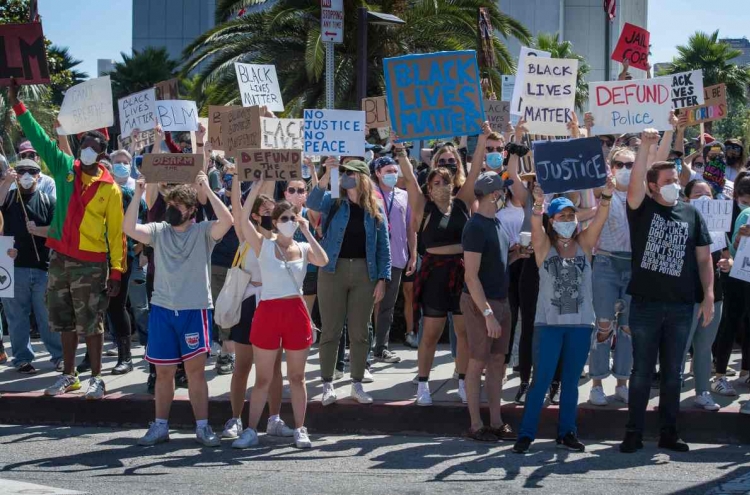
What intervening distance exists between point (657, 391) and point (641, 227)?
183 centimetres

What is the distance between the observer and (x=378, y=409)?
8352mm

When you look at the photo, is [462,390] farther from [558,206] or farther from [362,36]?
[362,36]

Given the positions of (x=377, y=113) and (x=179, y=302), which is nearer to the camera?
(x=179, y=302)

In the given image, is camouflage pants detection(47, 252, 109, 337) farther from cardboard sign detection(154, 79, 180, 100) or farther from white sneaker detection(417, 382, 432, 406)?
white sneaker detection(417, 382, 432, 406)

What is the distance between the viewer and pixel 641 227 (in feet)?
24.6

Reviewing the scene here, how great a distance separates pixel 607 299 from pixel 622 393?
0.73 m

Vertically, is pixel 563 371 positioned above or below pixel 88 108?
below

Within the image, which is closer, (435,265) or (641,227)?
(641,227)

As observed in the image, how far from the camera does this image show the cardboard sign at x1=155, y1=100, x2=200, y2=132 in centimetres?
1065

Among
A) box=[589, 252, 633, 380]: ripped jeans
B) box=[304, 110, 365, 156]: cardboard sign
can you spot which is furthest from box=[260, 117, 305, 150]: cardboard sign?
box=[589, 252, 633, 380]: ripped jeans

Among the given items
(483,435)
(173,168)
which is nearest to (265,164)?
(173,168)

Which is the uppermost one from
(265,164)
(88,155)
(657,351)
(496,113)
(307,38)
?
(307,38)

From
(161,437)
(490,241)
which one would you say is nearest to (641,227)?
(490,241)

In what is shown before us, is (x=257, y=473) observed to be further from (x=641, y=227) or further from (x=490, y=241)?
(x=641, y=227)
